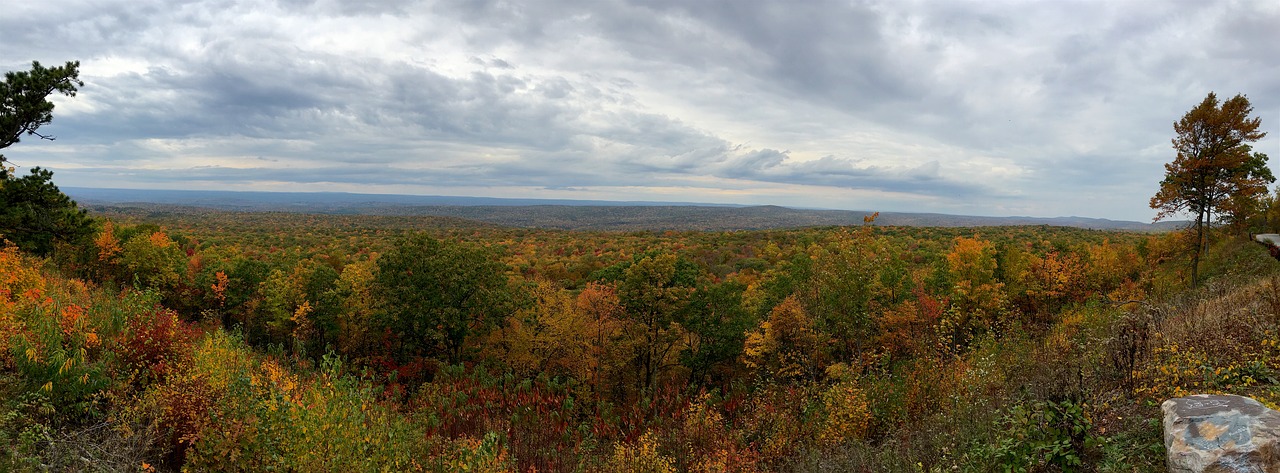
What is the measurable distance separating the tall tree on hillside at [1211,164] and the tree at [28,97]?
4218cm

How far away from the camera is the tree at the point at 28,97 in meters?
16.5

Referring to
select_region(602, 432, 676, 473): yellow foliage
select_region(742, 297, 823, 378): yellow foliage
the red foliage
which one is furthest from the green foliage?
the red foliage

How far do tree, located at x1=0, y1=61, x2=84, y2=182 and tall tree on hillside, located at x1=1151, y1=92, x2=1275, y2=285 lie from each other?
1661 inches

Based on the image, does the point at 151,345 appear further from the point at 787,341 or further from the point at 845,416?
the point at 787,341

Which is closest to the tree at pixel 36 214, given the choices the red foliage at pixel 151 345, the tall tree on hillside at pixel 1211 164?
the red foliage at pixel 151 345

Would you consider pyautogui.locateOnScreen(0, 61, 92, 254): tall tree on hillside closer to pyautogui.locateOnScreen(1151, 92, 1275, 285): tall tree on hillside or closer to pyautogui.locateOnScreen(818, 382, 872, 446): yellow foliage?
pyautogui.locateOnScreen(818, 382, 872, 446): yellow foliage

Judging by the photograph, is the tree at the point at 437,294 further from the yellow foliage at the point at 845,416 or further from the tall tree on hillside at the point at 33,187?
the yellow foliage at the point at 845,416

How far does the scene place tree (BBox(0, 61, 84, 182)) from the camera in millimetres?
16469

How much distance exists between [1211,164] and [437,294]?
36.0m

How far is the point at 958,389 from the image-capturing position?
41.5ft

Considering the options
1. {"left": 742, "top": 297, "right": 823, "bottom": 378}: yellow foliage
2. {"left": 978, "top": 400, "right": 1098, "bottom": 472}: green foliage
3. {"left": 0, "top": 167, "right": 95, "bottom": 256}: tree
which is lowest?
{"left": 742, "top": 297, "right": 823, "bottom": 378}: yellow foliage

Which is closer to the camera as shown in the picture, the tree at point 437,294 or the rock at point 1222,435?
the rock at point 1222,435

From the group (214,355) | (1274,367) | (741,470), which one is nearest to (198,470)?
(214,355)

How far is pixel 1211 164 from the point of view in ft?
68.9
